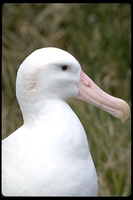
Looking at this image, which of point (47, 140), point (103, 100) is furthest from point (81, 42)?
point (47, 140)

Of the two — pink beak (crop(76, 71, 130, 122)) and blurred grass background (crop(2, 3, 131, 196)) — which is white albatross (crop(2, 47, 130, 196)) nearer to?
pink beak (crop(76, 71, 130, 122))

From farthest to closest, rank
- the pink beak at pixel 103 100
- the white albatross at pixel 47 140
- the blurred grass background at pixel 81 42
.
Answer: the blurred grass background at pixel 81 42
the pink beak at pixel 103 100
the white albatross at pixel 47 140

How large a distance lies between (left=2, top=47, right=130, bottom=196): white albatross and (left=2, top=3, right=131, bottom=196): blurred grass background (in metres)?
1.32

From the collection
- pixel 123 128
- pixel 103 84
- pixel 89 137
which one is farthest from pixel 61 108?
pixel 103 84

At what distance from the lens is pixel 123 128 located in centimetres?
357

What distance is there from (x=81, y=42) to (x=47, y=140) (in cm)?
216

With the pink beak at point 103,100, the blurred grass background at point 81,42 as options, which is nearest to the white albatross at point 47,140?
the pink beak at point 103,100

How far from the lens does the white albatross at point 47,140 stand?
2.06 m

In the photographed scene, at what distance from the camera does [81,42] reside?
419 centimetres

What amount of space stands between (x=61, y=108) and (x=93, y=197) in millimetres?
333

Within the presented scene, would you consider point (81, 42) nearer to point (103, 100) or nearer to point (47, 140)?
point (103, 100)

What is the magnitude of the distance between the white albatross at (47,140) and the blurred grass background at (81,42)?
132cm

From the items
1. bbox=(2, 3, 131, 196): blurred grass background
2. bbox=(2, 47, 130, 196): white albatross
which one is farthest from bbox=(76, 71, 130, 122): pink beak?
bbox=(2, 3, 131, 196): blurred grass background

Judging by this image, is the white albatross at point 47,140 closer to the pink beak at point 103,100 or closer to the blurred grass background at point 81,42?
the pink beak at point 103,100
